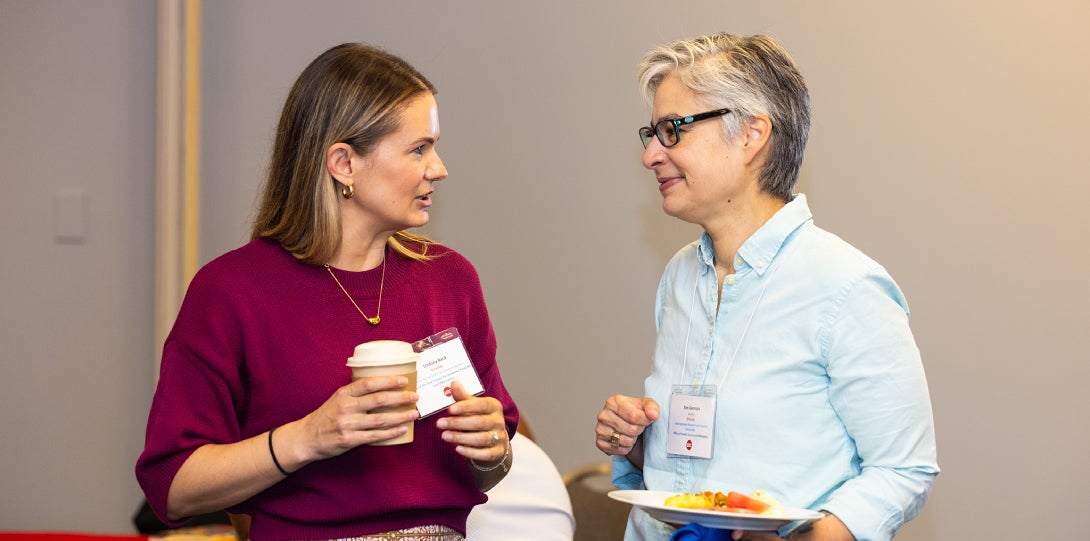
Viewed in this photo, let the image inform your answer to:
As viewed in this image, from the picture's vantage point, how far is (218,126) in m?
3.85

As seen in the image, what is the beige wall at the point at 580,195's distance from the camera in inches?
117

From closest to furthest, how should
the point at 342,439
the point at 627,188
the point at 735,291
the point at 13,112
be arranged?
the point at 342,439, the point at 735,291, the point at 627,188, the point at 13,112

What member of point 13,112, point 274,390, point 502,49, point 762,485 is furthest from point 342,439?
point 13,112

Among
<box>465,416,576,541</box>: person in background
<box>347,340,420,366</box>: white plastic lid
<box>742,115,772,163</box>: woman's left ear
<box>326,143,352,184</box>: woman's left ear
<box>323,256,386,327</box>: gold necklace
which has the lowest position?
<box>465,416,576,541</box>: person in background

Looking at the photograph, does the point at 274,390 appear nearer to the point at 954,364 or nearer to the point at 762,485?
the point at 762,485

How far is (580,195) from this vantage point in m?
3.50

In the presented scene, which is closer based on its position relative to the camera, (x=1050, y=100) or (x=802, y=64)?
(x=1050, y=100)

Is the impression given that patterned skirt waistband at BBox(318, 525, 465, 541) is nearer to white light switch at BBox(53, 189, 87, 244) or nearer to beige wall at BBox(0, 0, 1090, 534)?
beige wall at BBox(0, 0, 1090, 534)

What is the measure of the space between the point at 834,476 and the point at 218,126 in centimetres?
292

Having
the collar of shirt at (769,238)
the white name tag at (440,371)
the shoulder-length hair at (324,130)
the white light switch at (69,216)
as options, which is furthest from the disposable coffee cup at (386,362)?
the white light switch at (69,216)

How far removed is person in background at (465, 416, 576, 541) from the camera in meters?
2.62

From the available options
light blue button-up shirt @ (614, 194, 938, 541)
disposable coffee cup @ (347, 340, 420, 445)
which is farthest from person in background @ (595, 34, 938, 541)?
disposable coffee cup @ (347, 340, 420, 445)

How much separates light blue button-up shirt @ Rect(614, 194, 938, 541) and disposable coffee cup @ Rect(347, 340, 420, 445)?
22.6 inches

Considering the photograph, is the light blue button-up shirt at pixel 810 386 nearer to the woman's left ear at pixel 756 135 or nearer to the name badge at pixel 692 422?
the name badge at pixel 692 422
